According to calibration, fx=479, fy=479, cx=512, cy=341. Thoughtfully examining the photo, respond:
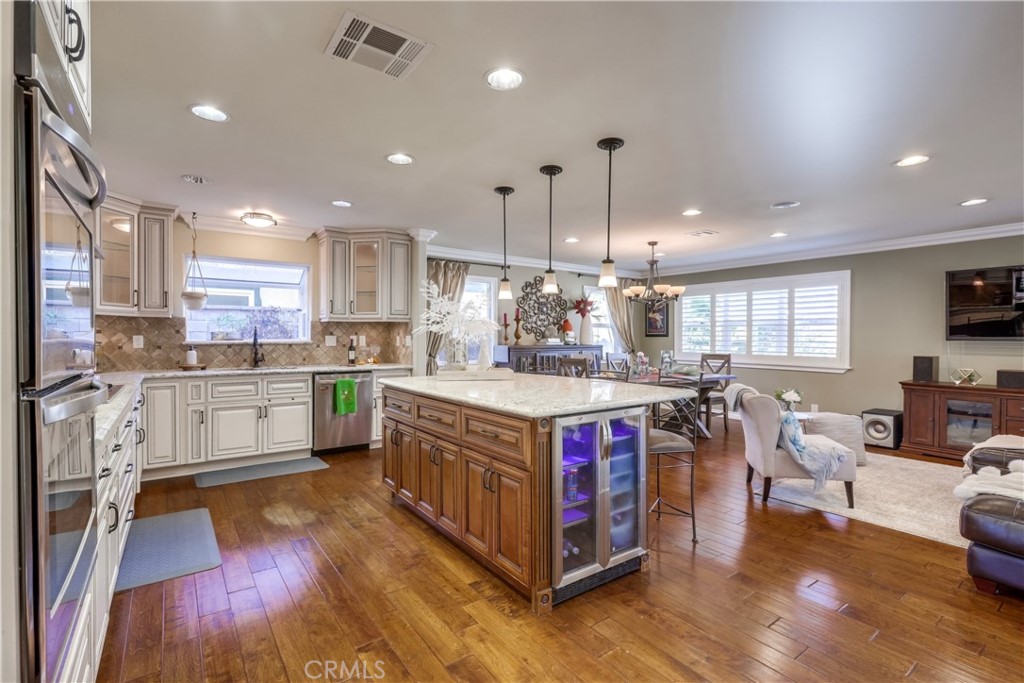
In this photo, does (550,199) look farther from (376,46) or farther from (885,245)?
(885,245)

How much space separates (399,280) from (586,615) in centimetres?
418

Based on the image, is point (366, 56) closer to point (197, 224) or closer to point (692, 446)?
point (692, 446)

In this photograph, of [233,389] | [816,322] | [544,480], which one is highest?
[816,322]

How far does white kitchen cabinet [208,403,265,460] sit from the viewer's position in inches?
178

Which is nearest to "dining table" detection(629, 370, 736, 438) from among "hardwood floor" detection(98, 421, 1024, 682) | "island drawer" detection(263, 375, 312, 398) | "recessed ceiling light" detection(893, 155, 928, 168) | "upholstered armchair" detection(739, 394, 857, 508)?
"upholstered armchair" detection(739, 394, 857, 508)

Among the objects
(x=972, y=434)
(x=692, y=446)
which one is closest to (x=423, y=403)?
(x=692, y=446)

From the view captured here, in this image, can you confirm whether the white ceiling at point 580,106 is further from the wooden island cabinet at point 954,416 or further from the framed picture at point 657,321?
the framed picture at point 657,321

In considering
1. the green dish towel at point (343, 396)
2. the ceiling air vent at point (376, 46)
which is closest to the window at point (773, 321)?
the green dish towel at point (343, 396)

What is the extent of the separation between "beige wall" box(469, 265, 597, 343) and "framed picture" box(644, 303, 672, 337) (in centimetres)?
130

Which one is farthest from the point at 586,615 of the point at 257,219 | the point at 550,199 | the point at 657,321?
the point at 657,321

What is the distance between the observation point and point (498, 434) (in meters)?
2.42

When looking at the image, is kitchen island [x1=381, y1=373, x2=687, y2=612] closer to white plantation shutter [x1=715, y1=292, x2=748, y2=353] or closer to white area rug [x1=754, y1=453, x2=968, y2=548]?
white area rug [x1=754, y1=453, x2=968, y2=548]

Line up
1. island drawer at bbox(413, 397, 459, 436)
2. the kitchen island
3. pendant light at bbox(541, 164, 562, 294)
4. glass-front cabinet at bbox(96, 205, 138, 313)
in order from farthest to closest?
1. glass-front cabinet at bbox(96, 205, 138, 313)
2. pendant light at bbox(541, 164, 562, 294)
3. island drawer at bbox(413, 397, 459, 436)
4. the kitchen island

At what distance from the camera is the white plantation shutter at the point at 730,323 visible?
7.47 m
